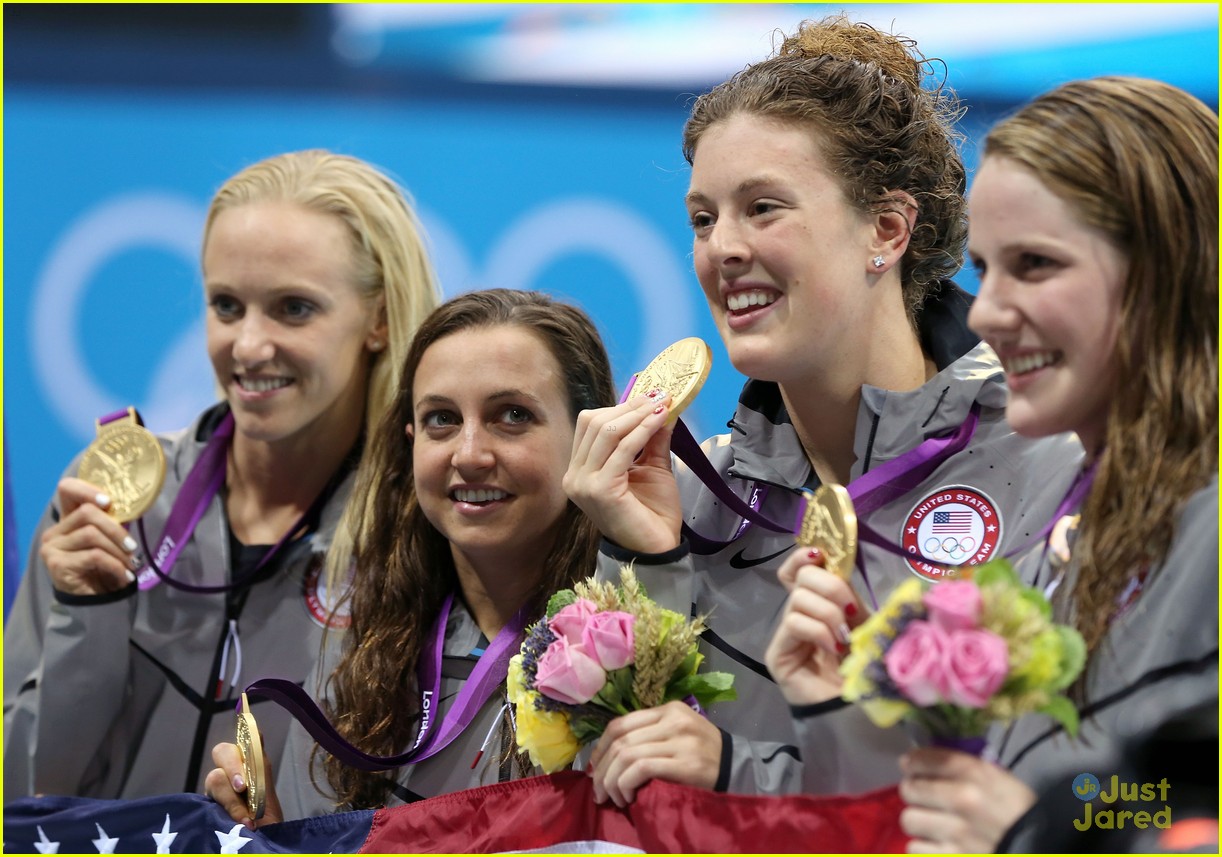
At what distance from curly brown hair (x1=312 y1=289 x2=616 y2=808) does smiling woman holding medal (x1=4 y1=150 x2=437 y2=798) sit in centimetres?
30

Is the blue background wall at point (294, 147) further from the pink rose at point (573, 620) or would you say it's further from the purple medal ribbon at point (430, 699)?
the pink rose at point (573, 620)

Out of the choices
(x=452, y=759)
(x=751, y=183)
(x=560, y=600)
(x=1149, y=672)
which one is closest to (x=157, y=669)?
(x=452, y=759)

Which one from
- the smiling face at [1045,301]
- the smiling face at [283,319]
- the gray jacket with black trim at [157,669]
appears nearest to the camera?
the smiling face at [1045,301]

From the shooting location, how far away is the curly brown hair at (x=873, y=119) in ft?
8.63

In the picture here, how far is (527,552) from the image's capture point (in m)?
2.92

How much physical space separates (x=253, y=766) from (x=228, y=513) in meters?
1.24

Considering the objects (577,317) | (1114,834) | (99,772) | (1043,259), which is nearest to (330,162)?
(577,317)

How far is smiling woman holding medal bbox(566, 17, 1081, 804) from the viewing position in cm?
251

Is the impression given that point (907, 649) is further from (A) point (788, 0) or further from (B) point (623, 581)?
(A) point (788, 0)

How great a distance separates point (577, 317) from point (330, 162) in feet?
3.67

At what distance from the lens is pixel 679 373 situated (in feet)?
A: 8.51

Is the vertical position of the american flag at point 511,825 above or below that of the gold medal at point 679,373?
below

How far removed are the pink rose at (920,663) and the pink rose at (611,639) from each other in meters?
0.53

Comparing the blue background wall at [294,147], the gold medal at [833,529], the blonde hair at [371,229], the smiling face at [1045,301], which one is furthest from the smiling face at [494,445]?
the blue background wall at [294,147]
